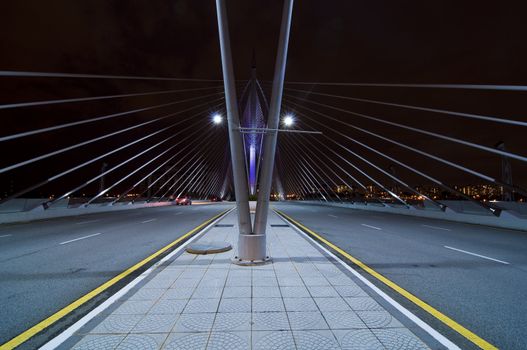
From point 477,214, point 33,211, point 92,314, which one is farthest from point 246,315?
point 33,211

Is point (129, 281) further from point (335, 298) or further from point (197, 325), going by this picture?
point (335, 298)

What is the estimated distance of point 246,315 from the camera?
165 inches

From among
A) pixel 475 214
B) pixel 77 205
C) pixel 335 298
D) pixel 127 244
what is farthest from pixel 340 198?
pixel 335 298

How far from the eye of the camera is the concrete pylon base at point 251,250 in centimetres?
699

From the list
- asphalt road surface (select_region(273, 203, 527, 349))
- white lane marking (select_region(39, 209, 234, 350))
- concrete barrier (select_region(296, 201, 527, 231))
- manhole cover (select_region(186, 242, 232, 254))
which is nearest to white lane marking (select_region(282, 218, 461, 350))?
asphalt road surface (select_region(273, 203, 527, 349))

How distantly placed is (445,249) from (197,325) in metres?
8.54

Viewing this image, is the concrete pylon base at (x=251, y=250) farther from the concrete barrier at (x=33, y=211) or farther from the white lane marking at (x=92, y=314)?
the concrete barrier at (x=33, y=211)

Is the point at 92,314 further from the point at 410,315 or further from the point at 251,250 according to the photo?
the point at 410,315

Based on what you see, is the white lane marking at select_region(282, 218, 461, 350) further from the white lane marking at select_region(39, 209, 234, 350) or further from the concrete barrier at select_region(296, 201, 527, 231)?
the concrete barrier at select_region(296, 201, 527, 231)

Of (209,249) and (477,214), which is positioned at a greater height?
(477,214)

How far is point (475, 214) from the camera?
1897cm

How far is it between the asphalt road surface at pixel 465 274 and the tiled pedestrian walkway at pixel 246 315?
38.8 inches

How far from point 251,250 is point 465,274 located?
180 inches

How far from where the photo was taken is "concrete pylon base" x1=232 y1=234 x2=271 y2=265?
275 inches
